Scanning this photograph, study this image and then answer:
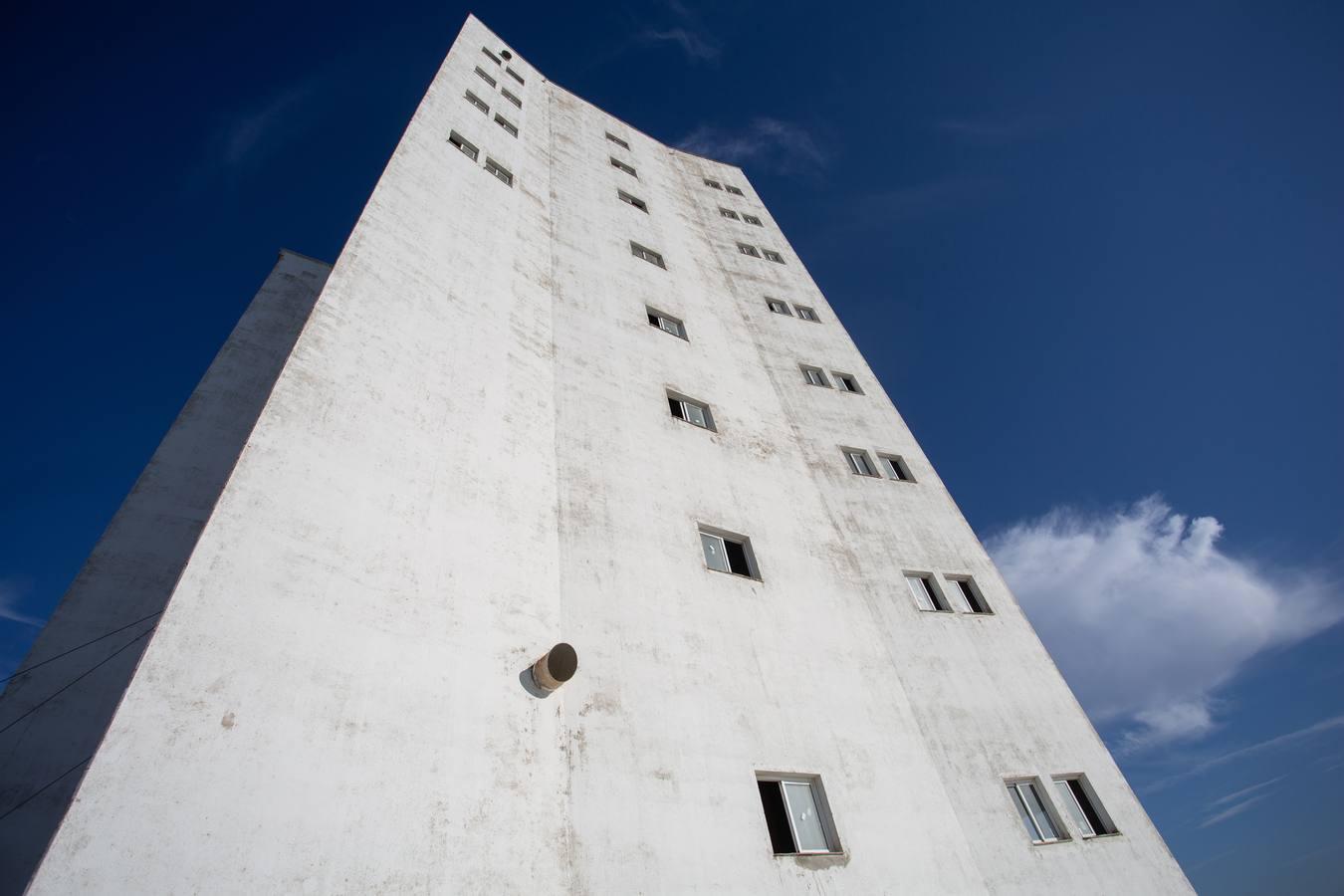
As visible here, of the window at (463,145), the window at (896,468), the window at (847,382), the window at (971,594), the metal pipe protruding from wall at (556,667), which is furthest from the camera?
the window at (847,382)

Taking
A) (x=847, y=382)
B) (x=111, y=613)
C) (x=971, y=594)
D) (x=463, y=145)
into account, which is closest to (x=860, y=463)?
(x=847, y=382)

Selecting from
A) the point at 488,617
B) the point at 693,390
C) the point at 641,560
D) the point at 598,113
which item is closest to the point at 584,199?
the point at 693,390

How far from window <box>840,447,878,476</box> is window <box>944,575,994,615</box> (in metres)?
3.17

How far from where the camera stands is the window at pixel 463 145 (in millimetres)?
14812

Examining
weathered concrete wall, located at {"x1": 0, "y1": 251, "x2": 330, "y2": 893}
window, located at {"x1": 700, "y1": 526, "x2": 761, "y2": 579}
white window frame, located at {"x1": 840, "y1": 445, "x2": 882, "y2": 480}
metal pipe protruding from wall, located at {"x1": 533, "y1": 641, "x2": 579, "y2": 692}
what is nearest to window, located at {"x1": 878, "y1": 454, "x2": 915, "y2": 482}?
white window frame, located at {"x1": 840, "y1": 445, "x2": 882, "y2": 480}

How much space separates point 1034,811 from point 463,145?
19.0m

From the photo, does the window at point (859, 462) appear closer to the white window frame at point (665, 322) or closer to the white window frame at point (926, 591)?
the white window frame at point (926, 591)

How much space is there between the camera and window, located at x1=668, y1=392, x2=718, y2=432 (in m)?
12.5

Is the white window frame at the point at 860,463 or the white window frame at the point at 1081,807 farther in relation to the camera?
the white window frame at the point at 860,463

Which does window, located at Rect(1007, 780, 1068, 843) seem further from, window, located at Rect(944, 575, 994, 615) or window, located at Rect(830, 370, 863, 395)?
window, located at Rect(830, 370, 863, 395)

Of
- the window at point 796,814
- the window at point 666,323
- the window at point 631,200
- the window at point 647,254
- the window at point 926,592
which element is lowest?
the window at point 796,814

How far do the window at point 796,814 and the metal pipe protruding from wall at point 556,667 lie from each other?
308 centimetres

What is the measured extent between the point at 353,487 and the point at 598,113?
24791mm

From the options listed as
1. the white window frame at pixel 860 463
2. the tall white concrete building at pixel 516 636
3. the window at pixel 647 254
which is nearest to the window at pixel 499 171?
the tall white concrete building at pixel 516 636
